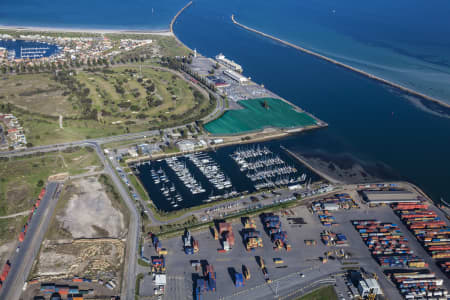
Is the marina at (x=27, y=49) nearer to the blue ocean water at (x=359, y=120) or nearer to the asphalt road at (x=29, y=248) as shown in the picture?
the blue ocean water at (x=359, y=120)

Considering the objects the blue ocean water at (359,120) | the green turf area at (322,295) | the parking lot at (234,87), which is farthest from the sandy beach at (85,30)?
the green turf area at (322,295)

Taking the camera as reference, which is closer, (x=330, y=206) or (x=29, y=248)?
(x=29, y=248)

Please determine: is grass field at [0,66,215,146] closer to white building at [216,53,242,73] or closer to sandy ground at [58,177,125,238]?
sandy ground at [58,177,125,238]

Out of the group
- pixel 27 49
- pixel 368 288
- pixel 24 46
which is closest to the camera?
pixel 368 288

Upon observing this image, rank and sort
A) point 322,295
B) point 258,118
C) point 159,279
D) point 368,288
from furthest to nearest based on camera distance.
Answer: point 258,118
point 322,295
point 368,288
point 159,279

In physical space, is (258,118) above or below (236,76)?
below

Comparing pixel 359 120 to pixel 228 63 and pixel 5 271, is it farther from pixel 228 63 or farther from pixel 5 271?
pixel 5 271

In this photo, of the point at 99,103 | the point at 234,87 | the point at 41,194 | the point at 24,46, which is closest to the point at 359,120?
the point at 234,87
